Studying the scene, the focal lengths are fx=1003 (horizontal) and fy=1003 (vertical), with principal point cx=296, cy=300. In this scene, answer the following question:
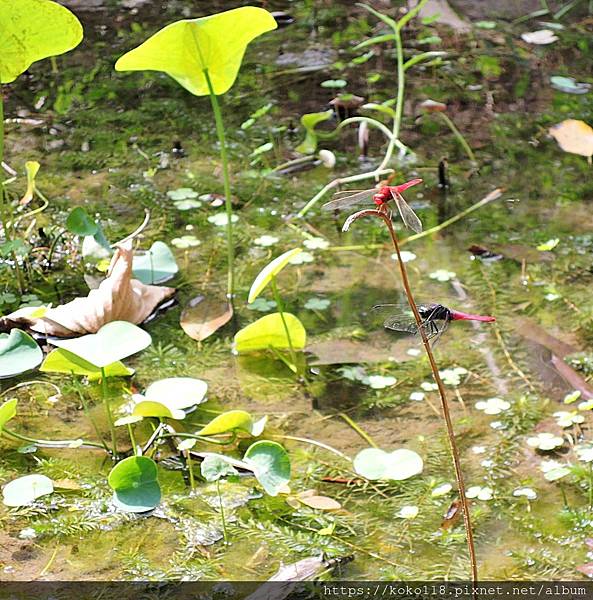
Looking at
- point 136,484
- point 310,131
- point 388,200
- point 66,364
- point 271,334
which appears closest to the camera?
point 388,200

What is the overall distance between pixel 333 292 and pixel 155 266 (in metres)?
0.36

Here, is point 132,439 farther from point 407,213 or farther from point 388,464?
point 407,213

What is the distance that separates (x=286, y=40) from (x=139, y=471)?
87.4 inches

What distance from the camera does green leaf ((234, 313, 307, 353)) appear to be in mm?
1771

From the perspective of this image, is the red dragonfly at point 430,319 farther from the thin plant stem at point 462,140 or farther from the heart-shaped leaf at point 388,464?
the thin plant stem at point 462,140

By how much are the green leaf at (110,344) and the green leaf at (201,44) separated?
527 millimetres

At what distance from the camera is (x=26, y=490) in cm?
147

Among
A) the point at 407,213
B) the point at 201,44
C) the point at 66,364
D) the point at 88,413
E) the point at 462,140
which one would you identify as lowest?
the point at 462,140

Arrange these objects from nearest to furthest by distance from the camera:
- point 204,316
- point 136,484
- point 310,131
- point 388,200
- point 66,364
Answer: point 388,200
point 136,484
point 66,364
point 204,316
point 310,131

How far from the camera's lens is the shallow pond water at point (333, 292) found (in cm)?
141

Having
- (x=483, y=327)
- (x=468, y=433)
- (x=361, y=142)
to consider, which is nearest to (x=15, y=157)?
(x=361, y=142)

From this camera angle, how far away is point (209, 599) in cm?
131

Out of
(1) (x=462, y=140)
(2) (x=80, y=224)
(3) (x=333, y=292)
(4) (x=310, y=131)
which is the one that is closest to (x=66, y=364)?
(2) (x=80, y=224)

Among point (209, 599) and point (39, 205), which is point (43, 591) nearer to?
point (209, 599)
